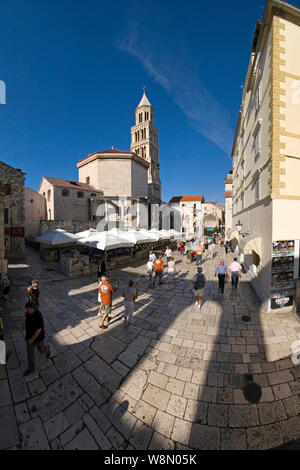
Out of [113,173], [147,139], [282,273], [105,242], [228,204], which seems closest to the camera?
[282,273]

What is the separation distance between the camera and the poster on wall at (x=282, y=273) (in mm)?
6473

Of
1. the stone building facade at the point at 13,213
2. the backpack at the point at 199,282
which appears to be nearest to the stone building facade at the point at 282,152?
the backpack at the point at 199,282

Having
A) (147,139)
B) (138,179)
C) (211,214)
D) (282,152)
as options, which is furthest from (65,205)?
(211,214)

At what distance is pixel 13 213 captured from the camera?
611 inches

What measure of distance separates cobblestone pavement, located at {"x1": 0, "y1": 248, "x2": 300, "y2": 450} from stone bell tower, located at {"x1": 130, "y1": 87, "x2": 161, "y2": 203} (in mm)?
46499

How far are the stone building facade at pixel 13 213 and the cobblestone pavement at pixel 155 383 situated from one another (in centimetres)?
1104

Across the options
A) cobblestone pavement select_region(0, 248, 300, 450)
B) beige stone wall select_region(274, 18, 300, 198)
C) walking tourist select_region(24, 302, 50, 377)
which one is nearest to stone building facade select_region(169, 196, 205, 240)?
beige stone wall select_region(274, 18, 300, 198)

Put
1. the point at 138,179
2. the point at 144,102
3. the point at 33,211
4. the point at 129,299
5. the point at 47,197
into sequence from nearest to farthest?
the point at 129,299
the point at 33,211
the point at 47,197
the point at 138,179
the point at 144,102

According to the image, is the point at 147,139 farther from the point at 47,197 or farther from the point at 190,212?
the point at 47,197

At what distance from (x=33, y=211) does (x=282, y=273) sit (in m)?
30.5

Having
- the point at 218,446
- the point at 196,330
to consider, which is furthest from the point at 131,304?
the point at 218,446

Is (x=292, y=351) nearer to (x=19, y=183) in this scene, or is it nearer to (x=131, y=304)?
(x=131, y=304)

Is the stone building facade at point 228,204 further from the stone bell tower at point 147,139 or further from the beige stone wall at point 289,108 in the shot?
the beige stone wall at point 289,108

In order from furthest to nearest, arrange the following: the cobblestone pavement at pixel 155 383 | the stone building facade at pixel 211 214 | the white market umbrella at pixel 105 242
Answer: the stone building facade at pixel 211 214
the white market umbrella at pixel 105 242
the cobblestone pavement at pixel 155 383
